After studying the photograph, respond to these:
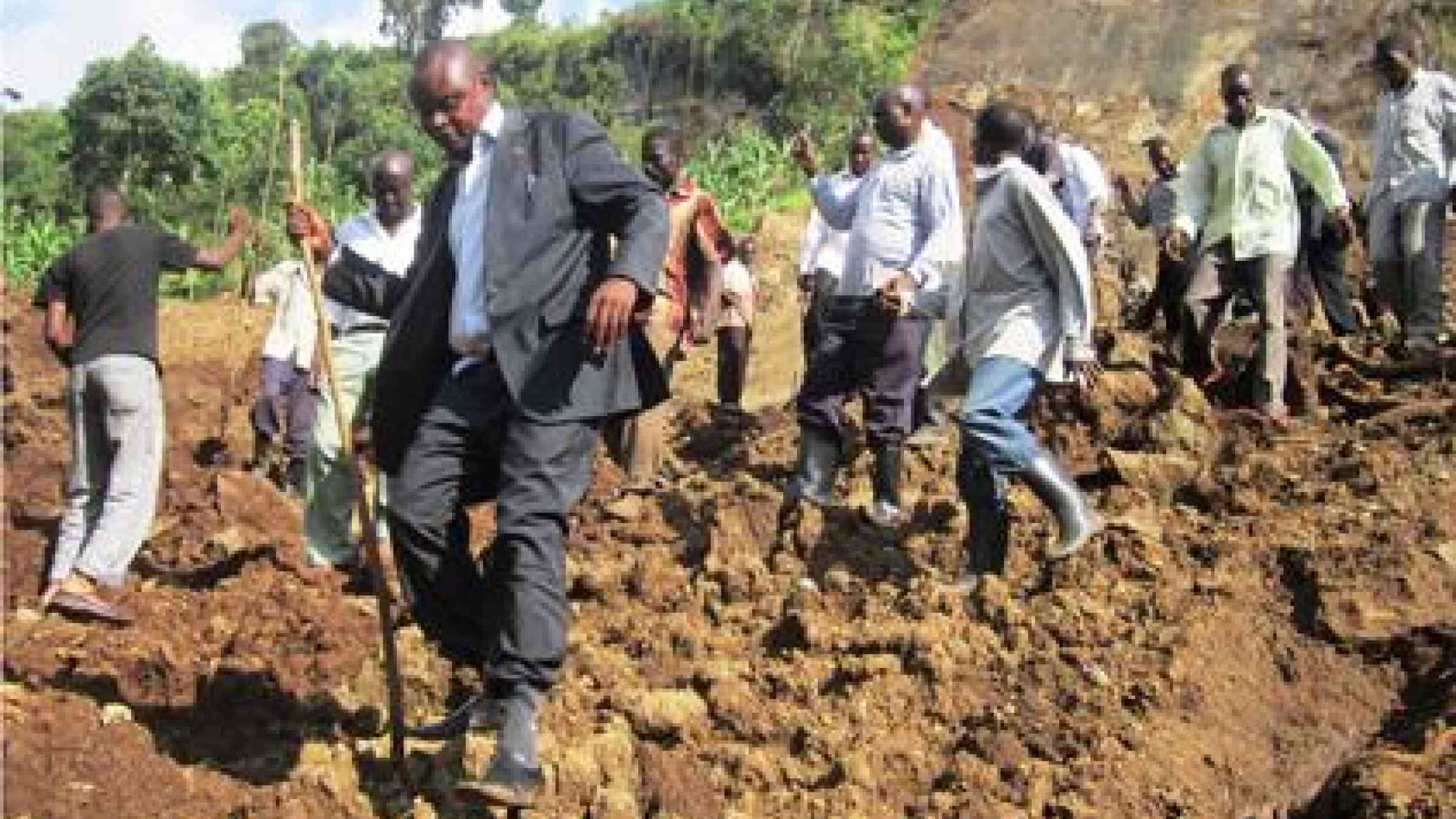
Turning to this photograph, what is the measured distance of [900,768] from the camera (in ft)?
15.0

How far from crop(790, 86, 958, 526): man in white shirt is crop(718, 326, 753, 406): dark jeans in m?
2.78

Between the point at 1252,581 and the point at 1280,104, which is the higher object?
the point at 1280,104

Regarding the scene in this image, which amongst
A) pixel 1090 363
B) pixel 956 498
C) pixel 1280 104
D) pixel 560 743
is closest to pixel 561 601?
pixel 560 743

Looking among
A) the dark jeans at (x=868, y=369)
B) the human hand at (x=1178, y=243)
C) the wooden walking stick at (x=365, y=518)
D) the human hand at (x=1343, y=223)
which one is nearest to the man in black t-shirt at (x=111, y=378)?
the wooden walking stick at (x=365, y=518)

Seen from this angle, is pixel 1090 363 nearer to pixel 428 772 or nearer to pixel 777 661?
pixel 777 661

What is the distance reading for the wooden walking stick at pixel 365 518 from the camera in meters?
4.44

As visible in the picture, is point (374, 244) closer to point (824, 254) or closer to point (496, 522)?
point (496, 522)

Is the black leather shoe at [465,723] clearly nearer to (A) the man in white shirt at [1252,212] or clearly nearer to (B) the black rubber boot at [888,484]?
(B) the black rubber boot at [888,484]

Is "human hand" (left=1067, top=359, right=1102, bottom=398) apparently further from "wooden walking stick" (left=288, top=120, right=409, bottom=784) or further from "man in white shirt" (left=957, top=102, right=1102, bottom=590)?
"wooden walking stick" (left=288, top=120, right=409, bottom=784)

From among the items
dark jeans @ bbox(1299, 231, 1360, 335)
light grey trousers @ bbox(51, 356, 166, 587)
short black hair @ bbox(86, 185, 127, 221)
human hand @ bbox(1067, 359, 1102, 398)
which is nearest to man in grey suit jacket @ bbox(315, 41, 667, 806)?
human hand @ bbox(1067, 359, 1102, 398)

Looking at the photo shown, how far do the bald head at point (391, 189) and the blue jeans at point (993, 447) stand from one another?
222 cm

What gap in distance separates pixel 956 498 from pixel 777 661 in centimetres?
166

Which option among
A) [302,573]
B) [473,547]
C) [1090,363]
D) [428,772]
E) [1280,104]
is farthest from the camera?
[1280,104]

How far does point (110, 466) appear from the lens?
7.03 meters
